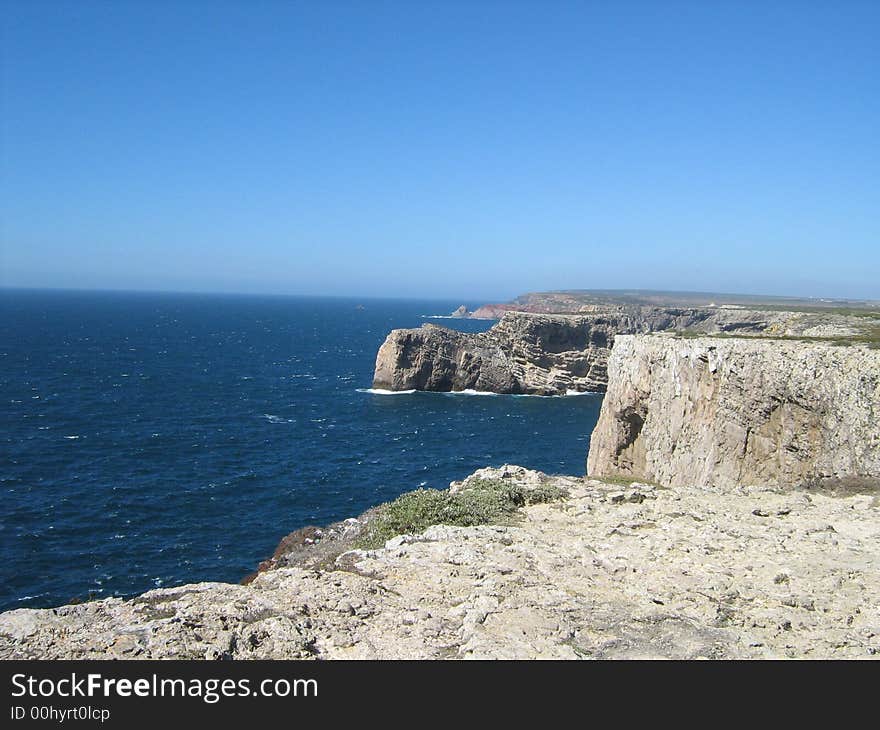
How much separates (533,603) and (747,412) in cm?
2019

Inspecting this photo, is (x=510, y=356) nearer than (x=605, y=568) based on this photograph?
No

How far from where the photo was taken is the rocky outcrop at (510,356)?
3482 inches

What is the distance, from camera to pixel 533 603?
10633 mm

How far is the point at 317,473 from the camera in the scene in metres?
48.0

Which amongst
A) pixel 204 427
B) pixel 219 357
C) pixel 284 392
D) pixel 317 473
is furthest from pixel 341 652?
pixel 219 357

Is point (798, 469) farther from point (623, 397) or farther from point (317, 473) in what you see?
point (317, 473)

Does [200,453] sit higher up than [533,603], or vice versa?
[533,603]

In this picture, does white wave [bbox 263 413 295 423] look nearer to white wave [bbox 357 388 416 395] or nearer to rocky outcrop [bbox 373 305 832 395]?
white wave [bbox 357 388 416 395]

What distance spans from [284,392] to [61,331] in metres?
90.4

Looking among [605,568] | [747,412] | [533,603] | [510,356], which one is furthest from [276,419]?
[533,603]

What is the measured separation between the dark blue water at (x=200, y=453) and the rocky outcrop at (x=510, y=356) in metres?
4.93

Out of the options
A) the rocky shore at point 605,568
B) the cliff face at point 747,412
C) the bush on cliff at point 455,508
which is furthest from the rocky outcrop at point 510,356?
the bush on cliff at point 455,508

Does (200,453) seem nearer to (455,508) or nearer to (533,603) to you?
(455,508)

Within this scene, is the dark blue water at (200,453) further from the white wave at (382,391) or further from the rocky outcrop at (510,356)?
the rocky outcrop at (510,356)
